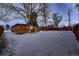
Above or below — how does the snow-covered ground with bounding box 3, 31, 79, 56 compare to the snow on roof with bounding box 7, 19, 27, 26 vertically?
below

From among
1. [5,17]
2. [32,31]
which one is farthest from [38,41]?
[5,17]

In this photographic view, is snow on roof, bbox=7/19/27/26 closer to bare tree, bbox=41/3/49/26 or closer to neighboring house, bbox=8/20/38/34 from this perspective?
neighboring house, bbox=8/20/38/34

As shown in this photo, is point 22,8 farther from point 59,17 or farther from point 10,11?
point 59,17

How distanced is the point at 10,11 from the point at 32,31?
226 mm

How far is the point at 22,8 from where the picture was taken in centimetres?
134

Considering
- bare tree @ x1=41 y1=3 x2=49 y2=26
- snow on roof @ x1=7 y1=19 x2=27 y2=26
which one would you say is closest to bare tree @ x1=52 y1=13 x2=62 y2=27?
bare tree @ x1=41 y1=3 x2=49 y2=26

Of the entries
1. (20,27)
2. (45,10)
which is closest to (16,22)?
(20,27)

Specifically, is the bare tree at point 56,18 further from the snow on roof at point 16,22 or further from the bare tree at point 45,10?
the snow on roof at point 16,22

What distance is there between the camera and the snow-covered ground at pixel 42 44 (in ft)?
4.29

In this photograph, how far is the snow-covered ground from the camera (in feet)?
4.29

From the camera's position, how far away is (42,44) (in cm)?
132

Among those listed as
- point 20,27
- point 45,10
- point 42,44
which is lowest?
point 42,44

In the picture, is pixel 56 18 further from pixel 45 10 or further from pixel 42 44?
pixel 42 44

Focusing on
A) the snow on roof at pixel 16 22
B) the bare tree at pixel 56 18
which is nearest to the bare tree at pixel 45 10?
the bare tree at pixel 56 18
